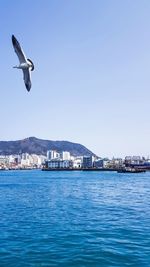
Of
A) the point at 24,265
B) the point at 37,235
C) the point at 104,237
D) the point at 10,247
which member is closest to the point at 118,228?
the point at 104,237

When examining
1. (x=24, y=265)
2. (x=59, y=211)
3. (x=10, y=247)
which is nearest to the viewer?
(x=24, y=265)

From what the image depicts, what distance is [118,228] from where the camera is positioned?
23844 mm

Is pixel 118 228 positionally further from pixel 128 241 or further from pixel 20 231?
pixel 20 231

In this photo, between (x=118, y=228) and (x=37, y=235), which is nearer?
(x=37, y=235)

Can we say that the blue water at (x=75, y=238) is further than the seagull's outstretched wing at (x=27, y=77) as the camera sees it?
Yes

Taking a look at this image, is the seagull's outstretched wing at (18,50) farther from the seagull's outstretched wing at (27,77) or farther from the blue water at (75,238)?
the blue water at (75,238)

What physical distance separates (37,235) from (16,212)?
430 inches

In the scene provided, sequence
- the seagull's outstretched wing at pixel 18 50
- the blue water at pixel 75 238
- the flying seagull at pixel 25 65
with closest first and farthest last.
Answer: the seagull's outstretched wing at pixel 18 50
the flying seagull at pixel 25 65
the blue water at pixel 75 238

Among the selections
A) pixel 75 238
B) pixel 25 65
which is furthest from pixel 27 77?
pixel 75 238

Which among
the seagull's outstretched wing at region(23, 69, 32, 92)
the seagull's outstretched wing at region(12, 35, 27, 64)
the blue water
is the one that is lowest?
the blue water

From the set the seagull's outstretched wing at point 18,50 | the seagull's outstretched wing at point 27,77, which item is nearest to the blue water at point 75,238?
the seagull's outstretched wing at point 27,77

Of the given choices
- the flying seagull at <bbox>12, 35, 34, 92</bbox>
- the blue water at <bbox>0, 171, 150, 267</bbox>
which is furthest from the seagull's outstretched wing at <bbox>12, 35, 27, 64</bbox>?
the blue water at <bbox>0, 171, 150, 267</bbox>

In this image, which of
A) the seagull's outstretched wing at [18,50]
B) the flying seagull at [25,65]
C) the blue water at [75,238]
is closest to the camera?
the seagull's outstretched wing at [18,50]

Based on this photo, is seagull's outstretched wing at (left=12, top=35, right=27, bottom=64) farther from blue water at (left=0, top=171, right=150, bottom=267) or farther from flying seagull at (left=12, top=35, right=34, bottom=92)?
blue water at (left=0, top=171, right=150, bottom=267)
